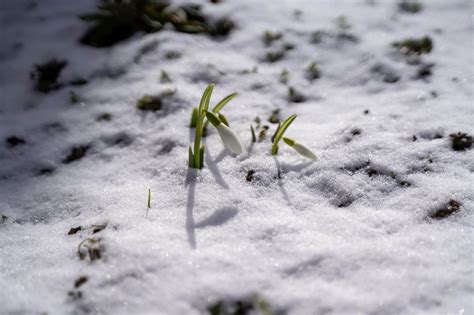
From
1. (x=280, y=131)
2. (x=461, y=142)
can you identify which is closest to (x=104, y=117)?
(x=280, y=131)

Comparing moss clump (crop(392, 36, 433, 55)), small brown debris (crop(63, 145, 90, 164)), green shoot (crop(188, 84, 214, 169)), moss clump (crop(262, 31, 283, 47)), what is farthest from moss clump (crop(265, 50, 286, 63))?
small brown debris (crop(63, 145, 90, 164))

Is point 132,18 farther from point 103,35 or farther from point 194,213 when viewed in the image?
point 194,213

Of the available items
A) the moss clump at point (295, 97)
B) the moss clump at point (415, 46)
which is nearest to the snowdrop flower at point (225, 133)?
the moss clump at point (295, 97)

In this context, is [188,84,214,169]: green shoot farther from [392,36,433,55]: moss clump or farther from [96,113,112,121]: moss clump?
[392,36,433,55]: moss clump

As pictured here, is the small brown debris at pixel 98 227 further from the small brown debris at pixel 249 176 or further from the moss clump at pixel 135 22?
the moss clump at pixel 135 22

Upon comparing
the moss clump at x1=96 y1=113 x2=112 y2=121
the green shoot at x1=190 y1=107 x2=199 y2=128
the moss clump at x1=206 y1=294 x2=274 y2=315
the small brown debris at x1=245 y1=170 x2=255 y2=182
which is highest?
the green shoot at x1=190 y1=107 x2=199 y2=128

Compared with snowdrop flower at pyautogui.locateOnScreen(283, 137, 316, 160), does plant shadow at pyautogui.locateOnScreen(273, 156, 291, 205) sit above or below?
below
